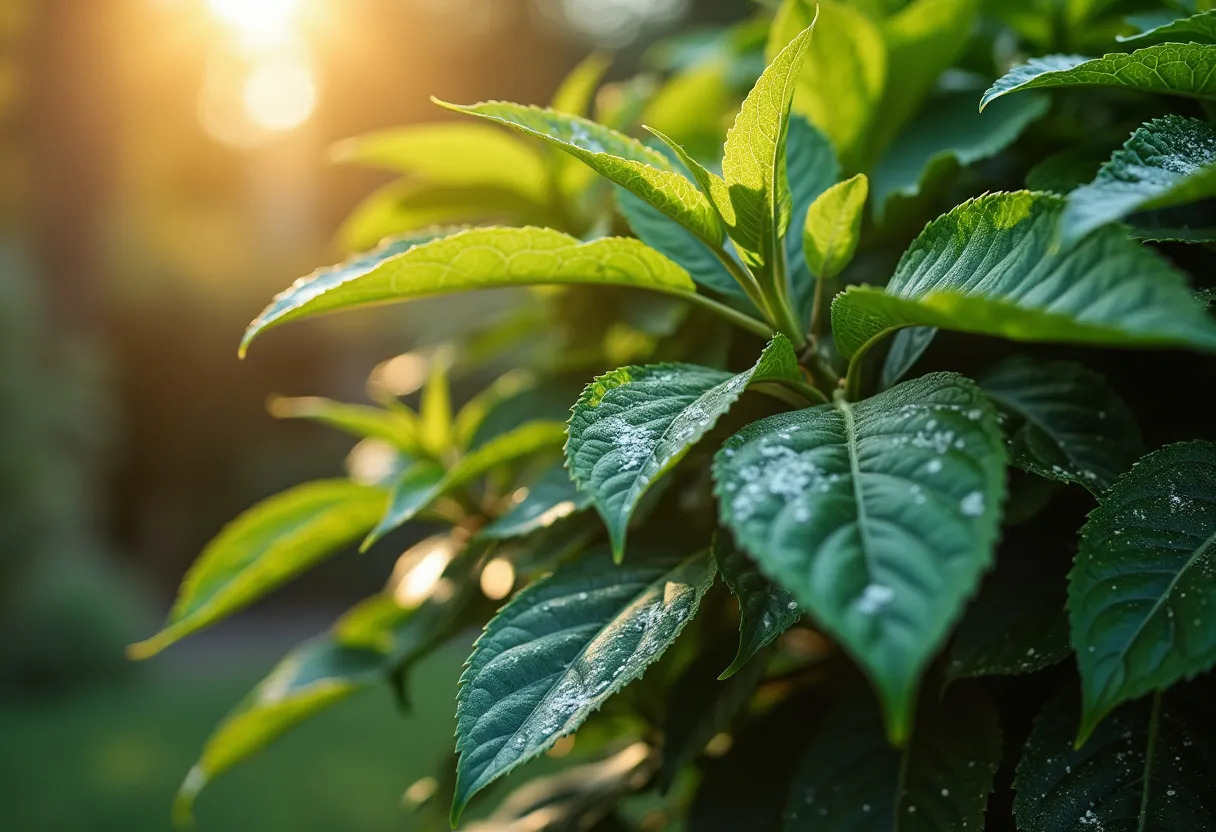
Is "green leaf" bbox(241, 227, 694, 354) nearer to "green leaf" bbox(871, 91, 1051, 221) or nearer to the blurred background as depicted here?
"green leaf" bbox(871, 91, 1051, 221)

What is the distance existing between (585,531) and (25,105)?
1150 cm

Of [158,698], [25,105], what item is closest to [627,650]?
[158,698]

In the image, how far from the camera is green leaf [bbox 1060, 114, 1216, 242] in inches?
23.4

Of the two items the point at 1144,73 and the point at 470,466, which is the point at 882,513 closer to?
the point at 1144,73

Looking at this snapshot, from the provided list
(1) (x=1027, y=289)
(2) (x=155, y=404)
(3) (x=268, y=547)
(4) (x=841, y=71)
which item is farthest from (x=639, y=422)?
(2) (x=155, y=404)

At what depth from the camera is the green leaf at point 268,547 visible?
3.90 feet

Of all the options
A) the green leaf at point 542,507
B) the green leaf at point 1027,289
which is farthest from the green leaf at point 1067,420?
the green leaf at point 542,507

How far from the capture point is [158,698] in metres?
7.89

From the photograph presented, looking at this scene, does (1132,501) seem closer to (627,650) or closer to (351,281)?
(627,650)

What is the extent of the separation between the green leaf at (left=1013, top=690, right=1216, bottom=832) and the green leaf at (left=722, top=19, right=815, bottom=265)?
515 mm

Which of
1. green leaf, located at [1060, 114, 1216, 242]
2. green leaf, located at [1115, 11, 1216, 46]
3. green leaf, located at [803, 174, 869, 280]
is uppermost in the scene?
green leaf, located at [1115, 11, 1216, 46]

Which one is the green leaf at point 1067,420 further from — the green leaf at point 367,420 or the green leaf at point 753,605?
the green leaf at point 367,420

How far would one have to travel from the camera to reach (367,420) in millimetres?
1466

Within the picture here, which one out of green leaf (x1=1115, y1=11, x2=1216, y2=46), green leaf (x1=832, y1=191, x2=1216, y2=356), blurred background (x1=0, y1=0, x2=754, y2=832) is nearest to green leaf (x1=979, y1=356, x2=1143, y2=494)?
green leaf (x1=832, y1=191, x2=1216, y2=356)
